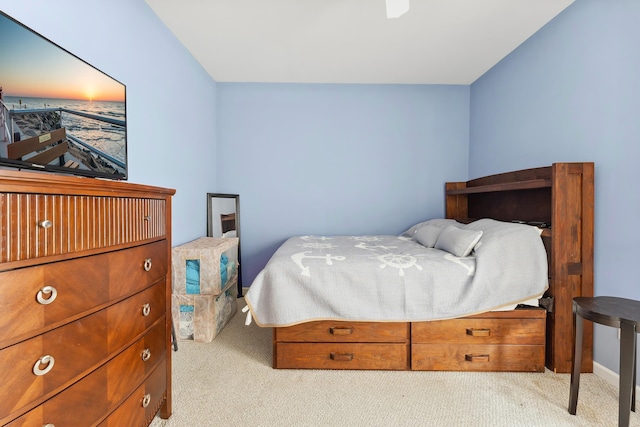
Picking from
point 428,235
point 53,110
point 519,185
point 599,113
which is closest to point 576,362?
point 519,185

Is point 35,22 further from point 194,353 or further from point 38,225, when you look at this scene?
point 194,353

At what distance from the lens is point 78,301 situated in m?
0.88

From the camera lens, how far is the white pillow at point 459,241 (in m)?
2.04

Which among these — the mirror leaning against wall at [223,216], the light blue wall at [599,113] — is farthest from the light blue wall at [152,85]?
the light blue wall at [599,113]

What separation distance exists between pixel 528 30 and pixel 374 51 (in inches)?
48.3

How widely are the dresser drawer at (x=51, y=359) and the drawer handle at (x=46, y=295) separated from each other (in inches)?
3.5

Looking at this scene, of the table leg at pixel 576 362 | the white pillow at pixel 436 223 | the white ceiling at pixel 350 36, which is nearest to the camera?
the table leg at pixel 576 362

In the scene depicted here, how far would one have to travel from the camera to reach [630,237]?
1.65 m

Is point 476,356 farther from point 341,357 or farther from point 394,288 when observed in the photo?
point 341,357

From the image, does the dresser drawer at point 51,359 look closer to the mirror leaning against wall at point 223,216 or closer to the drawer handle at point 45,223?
the drawer handle at point 45,223

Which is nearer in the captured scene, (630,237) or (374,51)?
(630,237)

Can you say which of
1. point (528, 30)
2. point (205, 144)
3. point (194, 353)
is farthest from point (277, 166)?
point (528, 30)

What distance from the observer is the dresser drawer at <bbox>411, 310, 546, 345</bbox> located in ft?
6.06

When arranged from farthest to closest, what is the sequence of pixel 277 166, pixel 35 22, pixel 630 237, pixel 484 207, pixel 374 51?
pixel 277 166 < pixel 484 207 < pixel 374 51 < pixel 630 237 < pixel 35 22
